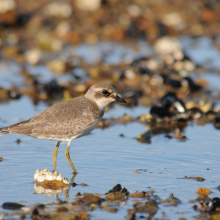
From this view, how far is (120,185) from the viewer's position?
6.34 meters

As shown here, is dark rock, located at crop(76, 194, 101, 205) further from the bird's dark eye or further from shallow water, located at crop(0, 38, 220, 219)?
the bird's dark eye

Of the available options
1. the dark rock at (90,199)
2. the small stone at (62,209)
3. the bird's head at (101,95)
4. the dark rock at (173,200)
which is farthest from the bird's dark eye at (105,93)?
the small stone at (62,209)

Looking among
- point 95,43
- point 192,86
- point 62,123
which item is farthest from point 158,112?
point 95,43

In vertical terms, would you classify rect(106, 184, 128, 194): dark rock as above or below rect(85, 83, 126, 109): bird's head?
below

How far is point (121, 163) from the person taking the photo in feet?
25.3

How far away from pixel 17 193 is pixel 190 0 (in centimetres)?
1648

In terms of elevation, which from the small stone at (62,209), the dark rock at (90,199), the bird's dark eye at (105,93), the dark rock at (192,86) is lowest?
the small stone at (62,209)

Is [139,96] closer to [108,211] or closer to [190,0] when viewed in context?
[108,211]

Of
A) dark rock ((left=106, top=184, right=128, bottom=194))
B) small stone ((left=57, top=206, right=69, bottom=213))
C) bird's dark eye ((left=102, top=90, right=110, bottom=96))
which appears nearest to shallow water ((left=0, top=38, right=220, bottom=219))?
dark rock ((left=106, top=184, right=128, bottom=194))

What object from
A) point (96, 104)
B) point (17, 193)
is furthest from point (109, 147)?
point (17, 193)

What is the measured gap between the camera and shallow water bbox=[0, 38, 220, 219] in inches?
251

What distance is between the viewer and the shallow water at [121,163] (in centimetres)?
638

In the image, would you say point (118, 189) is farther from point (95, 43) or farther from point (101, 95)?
point (95, 43)

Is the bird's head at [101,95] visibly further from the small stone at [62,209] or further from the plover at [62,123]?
the small stone at [62,209]
